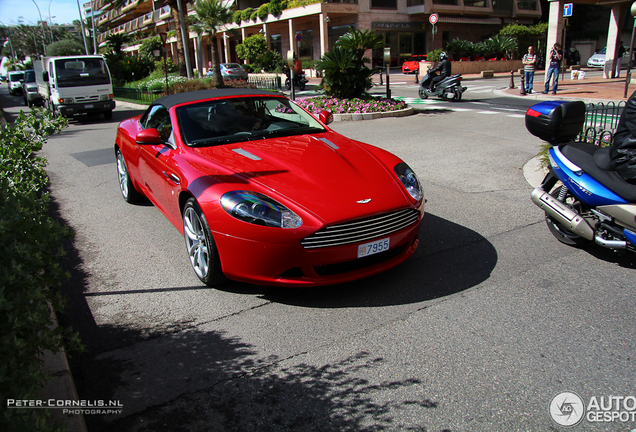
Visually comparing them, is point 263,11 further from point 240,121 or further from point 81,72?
point 240,121

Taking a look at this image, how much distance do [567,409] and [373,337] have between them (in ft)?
4.00

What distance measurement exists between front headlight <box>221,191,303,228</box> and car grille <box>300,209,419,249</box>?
172 mm

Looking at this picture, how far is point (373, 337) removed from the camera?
3348 millimetres

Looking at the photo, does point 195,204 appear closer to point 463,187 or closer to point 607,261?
point 607,261

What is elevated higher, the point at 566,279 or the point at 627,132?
the point at 627,132

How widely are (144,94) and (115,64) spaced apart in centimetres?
1507

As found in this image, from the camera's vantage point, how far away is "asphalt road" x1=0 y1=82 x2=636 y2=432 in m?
2.66

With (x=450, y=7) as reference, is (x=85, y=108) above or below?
below

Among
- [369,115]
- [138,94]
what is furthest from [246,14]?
[369,115]

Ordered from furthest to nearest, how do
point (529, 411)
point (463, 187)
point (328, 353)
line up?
point (463, 187)
point (328, 353)
point (529, 411)

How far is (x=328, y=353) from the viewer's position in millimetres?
3182

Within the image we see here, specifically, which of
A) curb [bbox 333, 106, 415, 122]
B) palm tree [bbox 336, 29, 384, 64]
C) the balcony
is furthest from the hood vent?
the balcony

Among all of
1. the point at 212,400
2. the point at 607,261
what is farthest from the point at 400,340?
the point at 607,261

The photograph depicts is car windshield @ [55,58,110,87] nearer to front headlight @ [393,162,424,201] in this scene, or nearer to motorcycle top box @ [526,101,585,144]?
front headlight @ [393,162,424,201]
